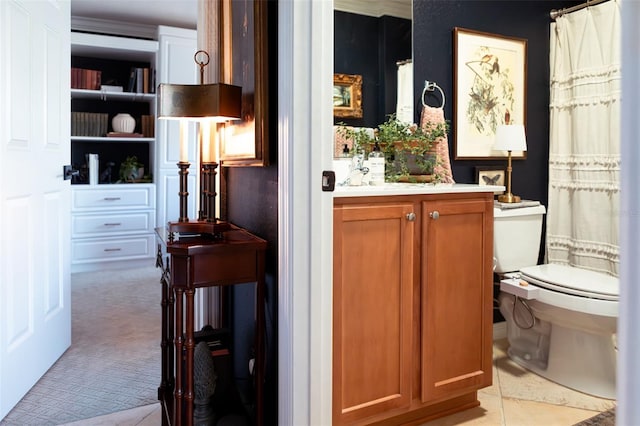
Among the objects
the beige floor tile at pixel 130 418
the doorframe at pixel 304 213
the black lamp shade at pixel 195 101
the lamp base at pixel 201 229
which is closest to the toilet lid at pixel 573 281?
the doorframe at pixel 304 213

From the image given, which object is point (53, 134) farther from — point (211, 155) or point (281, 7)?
point (281, 7)

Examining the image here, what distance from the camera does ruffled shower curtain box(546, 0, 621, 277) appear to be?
9.16ft

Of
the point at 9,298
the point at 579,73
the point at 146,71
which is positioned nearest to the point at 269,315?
the point at 9,298

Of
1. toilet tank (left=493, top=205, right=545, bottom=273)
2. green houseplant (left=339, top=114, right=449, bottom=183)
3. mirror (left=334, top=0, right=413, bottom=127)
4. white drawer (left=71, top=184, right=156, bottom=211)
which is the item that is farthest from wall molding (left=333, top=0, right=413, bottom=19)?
white drawer (left=71, top=184, right=156, bottom=211)

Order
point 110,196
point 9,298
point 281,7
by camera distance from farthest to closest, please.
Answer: point 110,196 < point 9,298 < point 281,7

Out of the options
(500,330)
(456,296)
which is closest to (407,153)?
(456,296)

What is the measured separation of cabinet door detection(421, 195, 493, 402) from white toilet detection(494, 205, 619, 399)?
468 mm

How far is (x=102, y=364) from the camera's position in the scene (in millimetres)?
2574

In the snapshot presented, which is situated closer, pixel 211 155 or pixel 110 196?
pixel 211 155

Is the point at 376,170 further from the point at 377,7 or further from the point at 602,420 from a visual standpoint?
A: the point at 602,420

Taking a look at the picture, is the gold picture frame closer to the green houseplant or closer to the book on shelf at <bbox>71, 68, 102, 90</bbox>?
the green houseplant

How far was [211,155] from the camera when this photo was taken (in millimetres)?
2164

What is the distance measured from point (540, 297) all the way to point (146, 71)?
4.02 m

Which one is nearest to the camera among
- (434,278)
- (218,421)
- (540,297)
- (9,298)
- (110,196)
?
(218,421)
